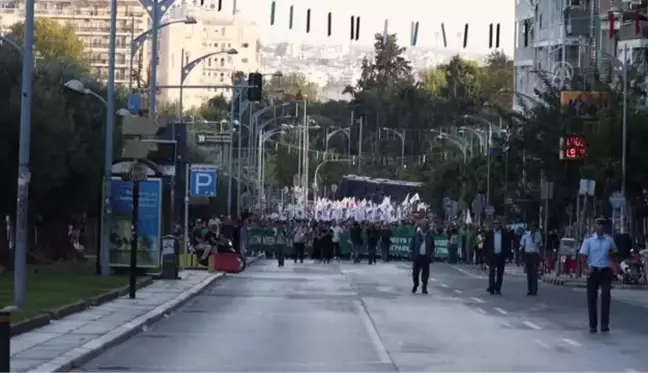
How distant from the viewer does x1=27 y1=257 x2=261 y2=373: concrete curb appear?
787 inches

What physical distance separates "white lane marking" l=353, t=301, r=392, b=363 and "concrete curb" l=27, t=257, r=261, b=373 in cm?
371

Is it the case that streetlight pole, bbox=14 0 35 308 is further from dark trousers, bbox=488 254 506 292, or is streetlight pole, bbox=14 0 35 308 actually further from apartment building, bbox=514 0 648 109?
apartment building, bbox=514 0 648 109

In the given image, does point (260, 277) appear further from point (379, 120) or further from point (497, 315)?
point (379, 120)

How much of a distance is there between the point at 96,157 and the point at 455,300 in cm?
1899

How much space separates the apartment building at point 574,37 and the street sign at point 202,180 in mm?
15702

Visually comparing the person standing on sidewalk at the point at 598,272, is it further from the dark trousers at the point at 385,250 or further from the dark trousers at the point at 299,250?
the dark trousers at the point at 385,250

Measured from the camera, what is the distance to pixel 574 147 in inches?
2462

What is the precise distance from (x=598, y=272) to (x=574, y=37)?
74153 mm

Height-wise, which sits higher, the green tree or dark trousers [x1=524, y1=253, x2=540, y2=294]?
the green tree

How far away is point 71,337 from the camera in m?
24.6

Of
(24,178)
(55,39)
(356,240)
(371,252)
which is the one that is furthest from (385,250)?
(55,39)

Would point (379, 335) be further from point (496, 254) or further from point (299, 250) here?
point (299, 250)

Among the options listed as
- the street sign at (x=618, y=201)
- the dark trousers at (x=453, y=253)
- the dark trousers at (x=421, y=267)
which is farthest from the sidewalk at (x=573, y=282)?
the dark trousers at (x=453, y=253)

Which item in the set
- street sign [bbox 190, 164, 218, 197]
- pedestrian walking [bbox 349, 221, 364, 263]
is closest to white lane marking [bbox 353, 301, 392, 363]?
street sign [bbox 190, 164, 218, 197]
